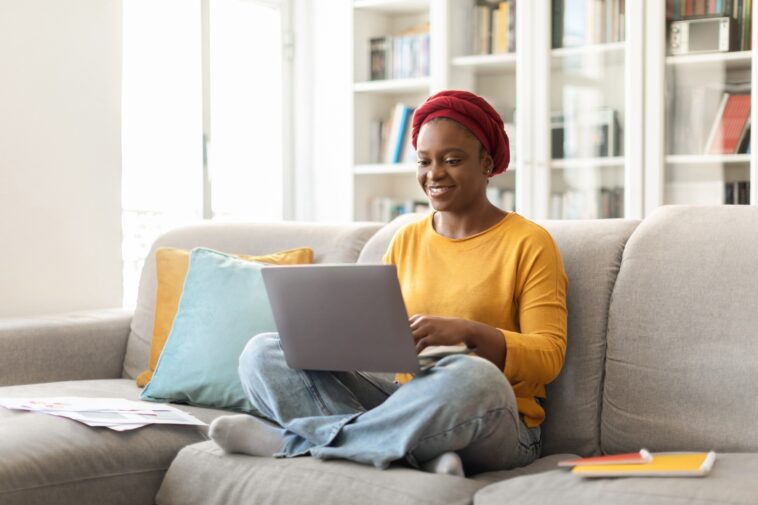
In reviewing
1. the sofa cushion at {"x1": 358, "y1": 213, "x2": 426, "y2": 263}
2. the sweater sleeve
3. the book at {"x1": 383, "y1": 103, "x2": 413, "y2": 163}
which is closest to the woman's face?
the sweater sleeve

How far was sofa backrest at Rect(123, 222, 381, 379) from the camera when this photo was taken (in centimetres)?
267

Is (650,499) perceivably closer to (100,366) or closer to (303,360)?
(303,360)

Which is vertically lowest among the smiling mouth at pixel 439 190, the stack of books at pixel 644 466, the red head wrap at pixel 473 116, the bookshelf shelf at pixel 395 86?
the stack of books at pixel 644 466

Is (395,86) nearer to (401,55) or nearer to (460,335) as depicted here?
(401,55)

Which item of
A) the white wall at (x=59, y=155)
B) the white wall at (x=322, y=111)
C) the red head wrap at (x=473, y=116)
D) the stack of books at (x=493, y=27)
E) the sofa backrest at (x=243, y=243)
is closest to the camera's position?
the red head wrap at (x=473, y=116)

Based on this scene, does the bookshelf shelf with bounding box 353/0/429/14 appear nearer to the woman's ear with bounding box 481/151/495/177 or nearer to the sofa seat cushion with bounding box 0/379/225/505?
the woman's ear with bounding box 481/151/495/177

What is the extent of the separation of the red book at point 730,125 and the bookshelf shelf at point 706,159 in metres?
0.02

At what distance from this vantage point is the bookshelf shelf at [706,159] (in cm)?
341

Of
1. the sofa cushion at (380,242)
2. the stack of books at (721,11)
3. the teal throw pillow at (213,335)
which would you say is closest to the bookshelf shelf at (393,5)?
the stack of books at (721,11)

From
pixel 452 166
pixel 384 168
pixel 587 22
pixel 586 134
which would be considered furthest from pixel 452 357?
pixel 384 168

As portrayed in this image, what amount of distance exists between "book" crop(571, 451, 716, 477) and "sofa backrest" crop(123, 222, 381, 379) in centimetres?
113

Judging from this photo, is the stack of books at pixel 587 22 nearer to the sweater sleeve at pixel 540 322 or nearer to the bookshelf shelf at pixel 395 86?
Answer: the bookshelf shelf at pixel 395 86

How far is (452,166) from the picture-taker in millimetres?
2170

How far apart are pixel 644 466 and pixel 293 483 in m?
0.59
